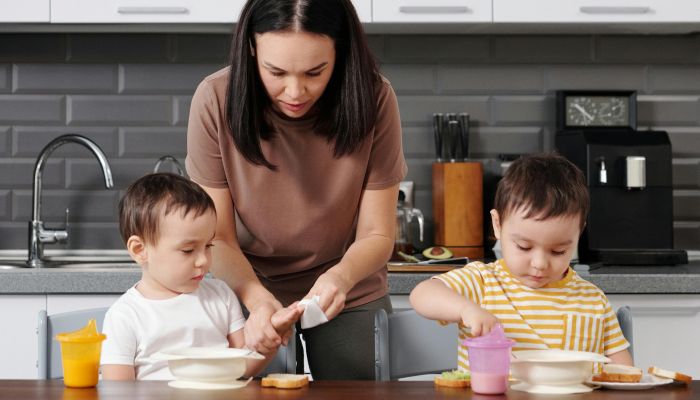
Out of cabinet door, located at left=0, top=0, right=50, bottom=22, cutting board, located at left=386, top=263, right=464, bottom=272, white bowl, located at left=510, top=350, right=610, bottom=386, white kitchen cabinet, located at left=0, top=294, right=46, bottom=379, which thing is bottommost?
white kitchen cabinet, located at left=0, top=294, right=46, bottom=379

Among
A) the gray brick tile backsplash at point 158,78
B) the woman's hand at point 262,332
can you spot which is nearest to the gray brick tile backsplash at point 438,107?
the gray brick tile backsplash at point 158,78

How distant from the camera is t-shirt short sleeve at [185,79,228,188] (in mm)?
1901

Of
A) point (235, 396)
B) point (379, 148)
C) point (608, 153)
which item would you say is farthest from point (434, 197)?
point (235, 396)

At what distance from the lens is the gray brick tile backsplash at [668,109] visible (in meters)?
3.36

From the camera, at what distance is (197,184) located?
1.86m

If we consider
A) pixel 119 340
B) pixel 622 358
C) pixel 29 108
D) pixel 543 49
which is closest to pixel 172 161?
pixel 29 108

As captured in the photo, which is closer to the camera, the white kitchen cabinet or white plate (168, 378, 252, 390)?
white plate (168, 378, 252, 390)

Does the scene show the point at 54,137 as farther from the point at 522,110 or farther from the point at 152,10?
the point at 522,110

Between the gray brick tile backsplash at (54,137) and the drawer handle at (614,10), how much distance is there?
1525mm

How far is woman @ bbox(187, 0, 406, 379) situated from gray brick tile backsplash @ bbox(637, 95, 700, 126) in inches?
63.2

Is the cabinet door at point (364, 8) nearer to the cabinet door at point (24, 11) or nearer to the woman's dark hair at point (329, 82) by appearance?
the cabinet door at point (24, 11)

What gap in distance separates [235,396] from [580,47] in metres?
2.27

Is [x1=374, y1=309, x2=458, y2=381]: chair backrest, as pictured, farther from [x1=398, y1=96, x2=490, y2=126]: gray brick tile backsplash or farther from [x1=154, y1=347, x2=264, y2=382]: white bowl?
[x1=398, y1=96, x2=490, y2=126]: gray brick tile backsplash

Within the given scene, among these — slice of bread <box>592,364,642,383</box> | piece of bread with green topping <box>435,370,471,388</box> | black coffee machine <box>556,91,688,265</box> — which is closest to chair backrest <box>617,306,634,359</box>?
slice of bread <box>592,364,642,383</box>
